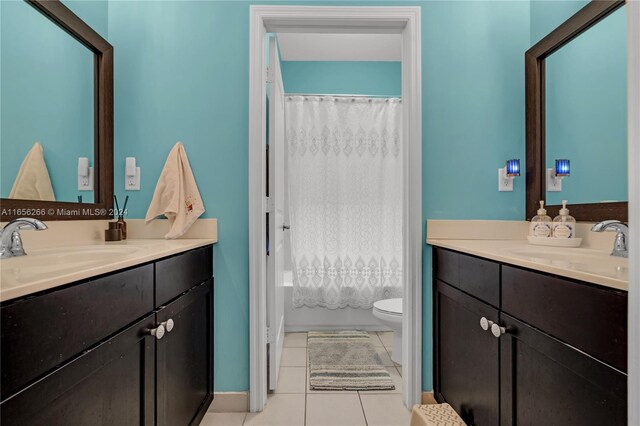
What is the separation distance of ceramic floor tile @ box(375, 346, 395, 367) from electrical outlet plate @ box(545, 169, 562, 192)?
1470mm

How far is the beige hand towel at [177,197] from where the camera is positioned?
1742 millimetres

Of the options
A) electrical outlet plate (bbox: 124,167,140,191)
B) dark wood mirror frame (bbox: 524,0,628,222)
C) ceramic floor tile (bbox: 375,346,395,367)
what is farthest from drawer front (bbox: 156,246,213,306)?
dark wood mirror frame (bbox: 524,0,628,222)

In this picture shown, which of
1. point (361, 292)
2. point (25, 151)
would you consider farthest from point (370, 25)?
point (361, 292)

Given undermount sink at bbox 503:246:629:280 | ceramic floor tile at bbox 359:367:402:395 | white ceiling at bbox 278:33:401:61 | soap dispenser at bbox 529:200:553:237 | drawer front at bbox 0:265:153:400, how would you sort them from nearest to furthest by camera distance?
drawer front at bbox 0:265:153:400, undermount sink at bbox 503:246:629:280, soap dispenser at bbox 529:200:553:237, ceramic floor tile at bbox 359:367:402:395, white ceiling at bbox 278:33:401:61

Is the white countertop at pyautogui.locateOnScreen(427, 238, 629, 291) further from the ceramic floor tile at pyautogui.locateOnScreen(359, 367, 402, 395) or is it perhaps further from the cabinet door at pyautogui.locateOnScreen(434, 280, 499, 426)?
the ceramic floor tile at pyautogui.locateOnScreen(359, 367, 402, 395)

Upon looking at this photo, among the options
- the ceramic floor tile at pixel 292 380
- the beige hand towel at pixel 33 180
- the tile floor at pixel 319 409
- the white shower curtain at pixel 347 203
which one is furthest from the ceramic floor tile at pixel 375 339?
the beige hand towel at pixel 33 180

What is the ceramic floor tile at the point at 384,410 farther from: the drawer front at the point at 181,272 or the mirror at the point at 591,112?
the mirror at the point at 591,112

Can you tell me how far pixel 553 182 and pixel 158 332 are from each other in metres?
1.83

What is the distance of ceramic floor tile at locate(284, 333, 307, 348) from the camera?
2.77 metres

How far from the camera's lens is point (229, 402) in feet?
6.02

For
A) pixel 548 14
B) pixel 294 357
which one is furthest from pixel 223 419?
pixel 548 14

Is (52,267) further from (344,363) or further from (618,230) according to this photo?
(344,363)

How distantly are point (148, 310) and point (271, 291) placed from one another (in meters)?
0.87

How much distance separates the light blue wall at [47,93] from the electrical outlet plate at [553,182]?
2.20 meters
